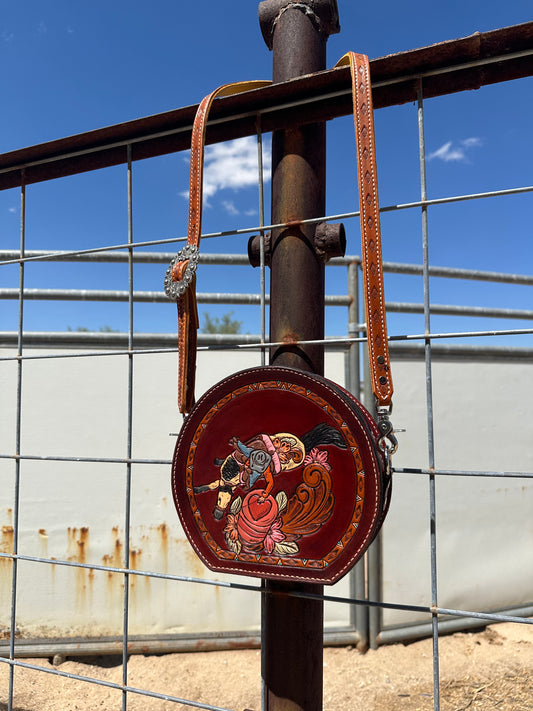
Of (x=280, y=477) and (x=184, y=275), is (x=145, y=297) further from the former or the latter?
(x=280, y=477)

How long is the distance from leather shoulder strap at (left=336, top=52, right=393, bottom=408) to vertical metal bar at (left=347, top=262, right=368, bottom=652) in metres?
1.73

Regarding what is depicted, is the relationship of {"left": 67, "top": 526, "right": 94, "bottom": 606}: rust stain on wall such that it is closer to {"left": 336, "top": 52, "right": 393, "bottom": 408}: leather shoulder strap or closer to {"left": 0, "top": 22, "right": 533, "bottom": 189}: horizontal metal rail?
{"left": 0, "top": 22, "right": 533, "bottom": 189}: horizontal metal rail

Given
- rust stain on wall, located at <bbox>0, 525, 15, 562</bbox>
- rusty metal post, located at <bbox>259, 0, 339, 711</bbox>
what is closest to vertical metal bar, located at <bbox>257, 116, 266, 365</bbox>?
rusty metal post, located at <bbox>259, 0, 339, 711</bbox>

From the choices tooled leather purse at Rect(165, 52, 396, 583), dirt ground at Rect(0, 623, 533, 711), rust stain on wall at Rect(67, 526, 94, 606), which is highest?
tooled leather purse at Rect(165, 52, 396, 583)

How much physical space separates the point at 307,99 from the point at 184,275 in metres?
0.42

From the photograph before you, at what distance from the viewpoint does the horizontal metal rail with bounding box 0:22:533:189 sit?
1024mm

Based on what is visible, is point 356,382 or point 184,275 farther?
point 356,382

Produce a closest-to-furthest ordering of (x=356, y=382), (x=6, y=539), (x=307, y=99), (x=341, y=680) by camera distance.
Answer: (x=307, y=99) < (x=341, y=680) < (x=6, y=539) < (x=356, y=382)

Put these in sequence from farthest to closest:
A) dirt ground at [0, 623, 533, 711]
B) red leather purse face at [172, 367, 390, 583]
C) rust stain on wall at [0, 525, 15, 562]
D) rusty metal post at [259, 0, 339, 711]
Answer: rust stain on wall at [0, 525, 15, 562], dirt ground at [0, 623, 533, 711], rusty metal post at [259, 0, 339, 711], red leather purse face at [172, 367, 390, 583]

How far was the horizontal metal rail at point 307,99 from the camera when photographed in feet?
3.36

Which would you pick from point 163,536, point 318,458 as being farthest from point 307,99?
point 163,536

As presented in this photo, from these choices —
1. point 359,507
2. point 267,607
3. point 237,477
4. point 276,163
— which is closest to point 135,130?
point 276,163

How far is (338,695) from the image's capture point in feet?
8.16

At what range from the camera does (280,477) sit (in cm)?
104
